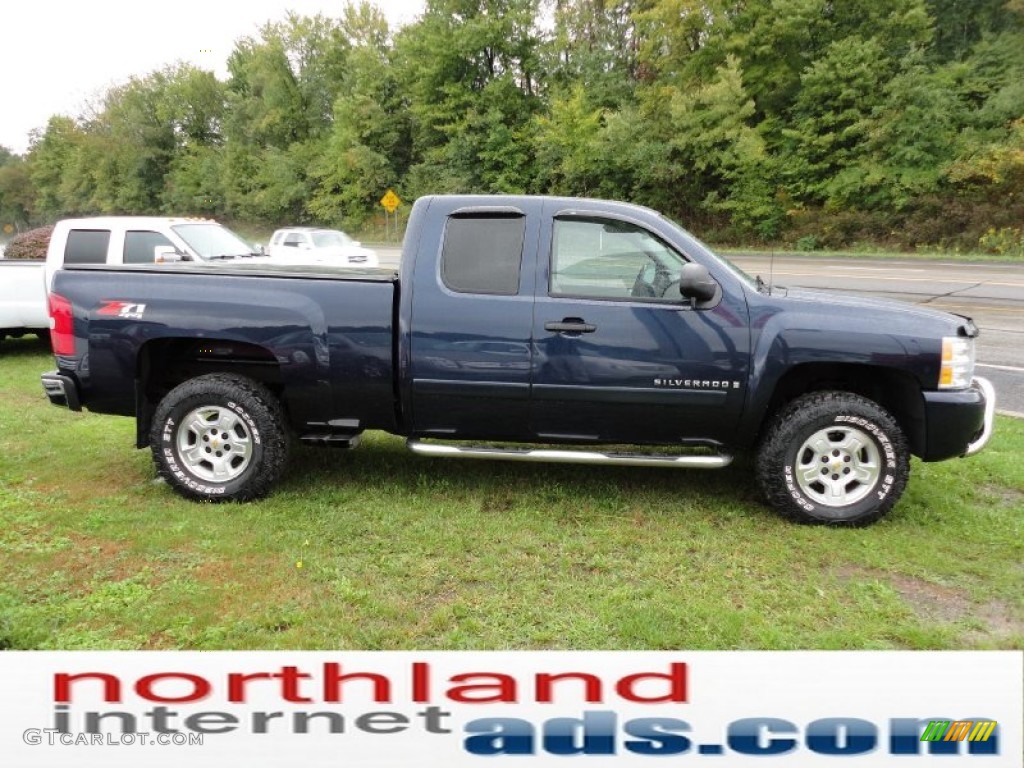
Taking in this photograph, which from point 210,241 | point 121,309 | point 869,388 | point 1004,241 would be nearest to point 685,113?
point 1004,241

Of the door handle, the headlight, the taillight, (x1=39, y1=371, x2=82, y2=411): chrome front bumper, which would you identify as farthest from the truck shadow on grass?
the taillight

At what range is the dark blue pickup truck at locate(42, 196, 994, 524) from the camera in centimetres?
446

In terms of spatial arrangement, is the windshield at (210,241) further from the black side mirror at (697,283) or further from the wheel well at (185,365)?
the black side mirror at (697,283)

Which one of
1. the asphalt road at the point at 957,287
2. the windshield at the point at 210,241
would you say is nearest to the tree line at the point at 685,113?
the asphalt road at the point at 957,287

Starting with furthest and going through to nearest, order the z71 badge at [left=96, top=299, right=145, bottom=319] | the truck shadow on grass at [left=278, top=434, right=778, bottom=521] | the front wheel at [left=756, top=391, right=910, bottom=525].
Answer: the truck shadow on grass at [left=278, top=434, right=778, bottom=521] → the z71 badge at [left=96, top=299, right=145, bottom=319] → the front wheel at [left=756, top=391, right=910, bottom=525]

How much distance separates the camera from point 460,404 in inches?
185

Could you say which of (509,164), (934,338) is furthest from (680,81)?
(934,338)

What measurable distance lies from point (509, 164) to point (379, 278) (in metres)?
35.0

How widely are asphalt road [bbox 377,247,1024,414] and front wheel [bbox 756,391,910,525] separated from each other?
230 centimetres

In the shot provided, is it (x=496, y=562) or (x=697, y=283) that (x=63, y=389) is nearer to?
(x=496, y=562)

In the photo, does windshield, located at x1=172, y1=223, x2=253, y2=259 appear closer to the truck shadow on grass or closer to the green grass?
the green grass

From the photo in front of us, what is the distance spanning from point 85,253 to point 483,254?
757cm

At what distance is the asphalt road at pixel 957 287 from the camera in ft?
30.5

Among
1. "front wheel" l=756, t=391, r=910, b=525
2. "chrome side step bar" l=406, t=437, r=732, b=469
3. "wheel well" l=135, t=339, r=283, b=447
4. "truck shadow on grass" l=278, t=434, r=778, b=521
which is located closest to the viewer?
"front wheel" l=756, t=391, r=910, b=525
